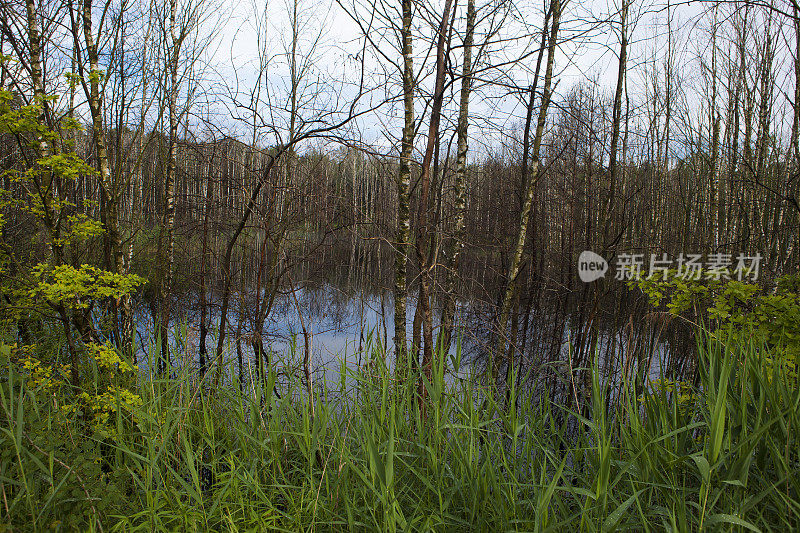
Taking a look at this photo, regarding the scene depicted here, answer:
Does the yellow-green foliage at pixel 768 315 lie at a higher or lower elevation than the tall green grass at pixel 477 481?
higher

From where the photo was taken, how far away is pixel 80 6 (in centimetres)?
418

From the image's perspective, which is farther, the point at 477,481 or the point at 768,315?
the point at 768,315

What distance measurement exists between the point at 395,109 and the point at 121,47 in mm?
3577

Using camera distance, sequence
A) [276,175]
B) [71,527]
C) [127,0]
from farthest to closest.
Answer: [276,175] < [127,0] < [71,527]

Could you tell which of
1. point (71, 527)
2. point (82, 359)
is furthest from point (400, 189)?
point (82, 359)

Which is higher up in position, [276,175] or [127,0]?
[127,0]

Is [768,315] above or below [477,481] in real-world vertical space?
above

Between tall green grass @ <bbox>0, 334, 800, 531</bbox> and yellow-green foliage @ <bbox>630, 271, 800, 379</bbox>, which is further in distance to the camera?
yellow-green foliage @ <bbox>630, 271, 800, 379</bbox>

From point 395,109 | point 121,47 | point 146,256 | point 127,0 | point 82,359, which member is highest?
point 127,0

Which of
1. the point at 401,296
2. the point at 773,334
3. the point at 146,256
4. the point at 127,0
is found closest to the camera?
the point at 773,334

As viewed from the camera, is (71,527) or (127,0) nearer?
(71,527)

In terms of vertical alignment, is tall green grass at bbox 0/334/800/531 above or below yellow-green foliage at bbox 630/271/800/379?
below

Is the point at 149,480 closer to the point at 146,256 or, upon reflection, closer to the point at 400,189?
the point at 400,189

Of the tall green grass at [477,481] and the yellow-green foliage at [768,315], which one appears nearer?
the tall green grass at [477,481]
